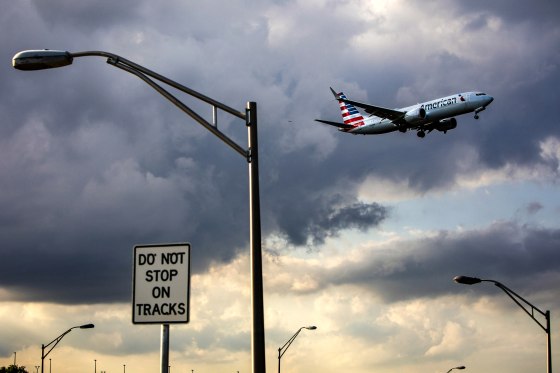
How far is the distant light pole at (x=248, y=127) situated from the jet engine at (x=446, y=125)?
7240 centimetres

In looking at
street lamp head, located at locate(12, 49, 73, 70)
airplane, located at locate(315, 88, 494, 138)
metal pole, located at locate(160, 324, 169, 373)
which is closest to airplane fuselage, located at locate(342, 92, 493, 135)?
airplane, located at locate(315, 88, 494, 138)

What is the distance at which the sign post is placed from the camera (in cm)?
1010

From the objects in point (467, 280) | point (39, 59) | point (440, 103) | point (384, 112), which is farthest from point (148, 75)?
point (384, 112)

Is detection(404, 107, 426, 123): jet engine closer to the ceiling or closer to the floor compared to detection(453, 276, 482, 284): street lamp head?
closer to the ceiling

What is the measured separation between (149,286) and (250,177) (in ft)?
15.0

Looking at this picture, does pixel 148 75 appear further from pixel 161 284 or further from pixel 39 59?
pixel 161 284

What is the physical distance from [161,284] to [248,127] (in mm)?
5300

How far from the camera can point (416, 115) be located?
3310 inches

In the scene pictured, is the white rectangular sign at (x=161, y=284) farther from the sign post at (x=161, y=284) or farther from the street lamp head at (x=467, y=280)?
the street lamp head at (x=467, y=280)

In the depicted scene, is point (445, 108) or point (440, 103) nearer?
point (445, 108)

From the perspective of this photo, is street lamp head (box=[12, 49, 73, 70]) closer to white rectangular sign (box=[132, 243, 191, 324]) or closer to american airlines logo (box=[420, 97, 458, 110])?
white rectangular sign (box=[132, 243, 191, 324])

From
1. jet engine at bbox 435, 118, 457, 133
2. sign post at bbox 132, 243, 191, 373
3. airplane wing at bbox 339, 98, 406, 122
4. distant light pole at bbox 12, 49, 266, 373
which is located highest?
airplane wing at bbox 339, 98, 406, 122

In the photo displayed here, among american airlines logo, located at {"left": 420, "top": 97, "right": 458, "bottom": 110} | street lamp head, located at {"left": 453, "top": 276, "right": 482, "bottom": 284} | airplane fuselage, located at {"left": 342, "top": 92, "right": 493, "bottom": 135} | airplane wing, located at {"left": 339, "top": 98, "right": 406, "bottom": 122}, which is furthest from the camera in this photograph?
airplane wing, located at {"left": 339, "top": 98, "right": 406, "bottom": 122}

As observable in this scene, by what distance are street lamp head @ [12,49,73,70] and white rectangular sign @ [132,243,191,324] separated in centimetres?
516
